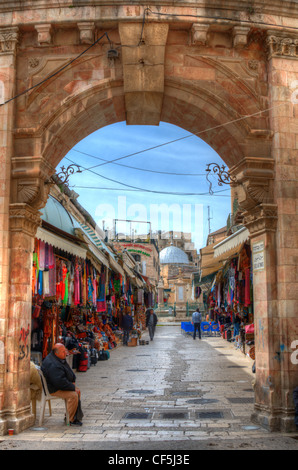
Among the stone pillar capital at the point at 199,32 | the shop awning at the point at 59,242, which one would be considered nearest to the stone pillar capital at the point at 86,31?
the stone pillar capital at the point at 199,32

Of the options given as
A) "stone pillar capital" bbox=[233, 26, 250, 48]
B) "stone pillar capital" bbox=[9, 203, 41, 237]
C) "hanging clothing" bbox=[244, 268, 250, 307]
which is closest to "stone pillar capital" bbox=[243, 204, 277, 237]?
→ "stone pillar capital" bbox=[233, 26, 250, 48]

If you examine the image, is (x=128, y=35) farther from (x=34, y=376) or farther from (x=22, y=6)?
(x=34, y=376)

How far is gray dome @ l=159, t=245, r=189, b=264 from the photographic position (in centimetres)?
8731

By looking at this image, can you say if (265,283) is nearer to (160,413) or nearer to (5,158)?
(160,413)

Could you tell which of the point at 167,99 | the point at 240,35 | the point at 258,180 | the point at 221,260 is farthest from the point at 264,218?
the point at 221,260

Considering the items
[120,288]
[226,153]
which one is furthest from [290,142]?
[120,288]

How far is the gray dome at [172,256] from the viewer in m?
87.3

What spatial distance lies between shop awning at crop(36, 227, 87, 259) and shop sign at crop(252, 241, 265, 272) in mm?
3867

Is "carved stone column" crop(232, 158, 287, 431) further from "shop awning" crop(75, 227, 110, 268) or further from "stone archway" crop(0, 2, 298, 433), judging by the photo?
"shop awning" crop(75, 227, 110, 268)

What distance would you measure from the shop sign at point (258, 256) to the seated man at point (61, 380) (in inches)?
136

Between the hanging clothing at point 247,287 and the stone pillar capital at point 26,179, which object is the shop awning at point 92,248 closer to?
the hanging clothing at point 247,287

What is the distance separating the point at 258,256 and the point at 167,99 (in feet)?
10.5

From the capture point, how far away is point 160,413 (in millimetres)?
8094

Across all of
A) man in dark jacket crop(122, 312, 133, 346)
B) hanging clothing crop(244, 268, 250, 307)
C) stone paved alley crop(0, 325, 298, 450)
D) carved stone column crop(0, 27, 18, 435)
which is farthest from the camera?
man in dark jacket crop(122, 312, 133, 346)
